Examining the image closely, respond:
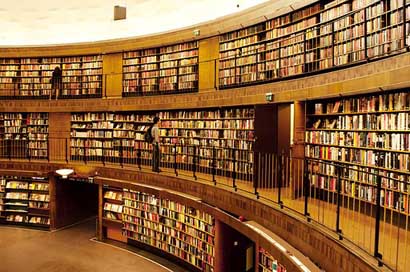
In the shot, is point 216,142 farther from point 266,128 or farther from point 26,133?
point 26,133

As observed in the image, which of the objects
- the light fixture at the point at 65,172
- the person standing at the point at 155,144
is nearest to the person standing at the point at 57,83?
the light fixture at the point at 65,172

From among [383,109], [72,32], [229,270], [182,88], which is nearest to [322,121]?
[383,109]

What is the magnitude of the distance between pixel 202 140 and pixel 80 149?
152 inches

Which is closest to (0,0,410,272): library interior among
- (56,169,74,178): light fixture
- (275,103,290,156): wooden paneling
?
(275,103,290,156): wooden paneling

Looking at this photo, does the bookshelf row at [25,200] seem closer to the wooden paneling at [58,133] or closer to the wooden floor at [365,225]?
the wooden paneling at [58,133]

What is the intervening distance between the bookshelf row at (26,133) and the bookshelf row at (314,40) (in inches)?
214

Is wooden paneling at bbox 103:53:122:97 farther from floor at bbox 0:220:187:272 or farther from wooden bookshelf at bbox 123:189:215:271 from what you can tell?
floor at bbox 0:220:187:272

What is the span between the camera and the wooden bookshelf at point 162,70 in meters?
8.67

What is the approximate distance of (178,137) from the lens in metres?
8.52

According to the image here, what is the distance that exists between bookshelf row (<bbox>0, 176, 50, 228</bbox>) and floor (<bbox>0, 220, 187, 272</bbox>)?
0.41m

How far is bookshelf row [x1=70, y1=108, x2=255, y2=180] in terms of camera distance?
711 cm

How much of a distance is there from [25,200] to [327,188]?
8170 mm

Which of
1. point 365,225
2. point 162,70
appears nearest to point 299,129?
point 365,225

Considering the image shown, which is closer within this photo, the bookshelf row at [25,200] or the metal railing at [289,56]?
the metal railing at [289,56]
